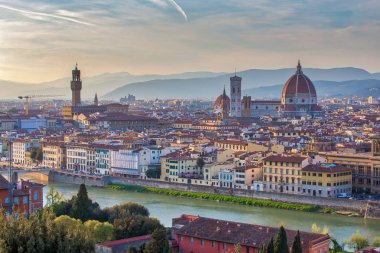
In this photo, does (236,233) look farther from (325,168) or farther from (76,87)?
(76,87)

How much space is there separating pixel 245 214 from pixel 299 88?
31790mm

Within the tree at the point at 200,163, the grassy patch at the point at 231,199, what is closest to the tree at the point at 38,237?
the grassy patch at the point at 231,199

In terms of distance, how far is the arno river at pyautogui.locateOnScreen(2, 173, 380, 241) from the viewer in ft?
45.8

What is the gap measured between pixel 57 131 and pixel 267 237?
27580mm

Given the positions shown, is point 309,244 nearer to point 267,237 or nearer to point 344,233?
point 267,237

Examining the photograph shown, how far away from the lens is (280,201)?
56.3 feet

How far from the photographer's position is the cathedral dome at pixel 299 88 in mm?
46500

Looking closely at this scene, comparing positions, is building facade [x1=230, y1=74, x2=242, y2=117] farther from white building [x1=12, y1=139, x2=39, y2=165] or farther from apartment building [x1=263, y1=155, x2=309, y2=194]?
apartment building [x1=263, y1=155, x2=309, y2=194]

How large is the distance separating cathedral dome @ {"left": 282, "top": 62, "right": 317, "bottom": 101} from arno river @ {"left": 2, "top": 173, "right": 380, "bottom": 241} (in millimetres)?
28723

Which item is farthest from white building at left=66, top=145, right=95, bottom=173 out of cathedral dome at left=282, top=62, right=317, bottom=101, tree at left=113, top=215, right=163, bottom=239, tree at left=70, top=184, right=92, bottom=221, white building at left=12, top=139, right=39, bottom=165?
cathedral dome at left=282, top=62, right=317, bottom=101

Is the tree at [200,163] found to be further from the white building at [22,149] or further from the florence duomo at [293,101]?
the florence duomo at [293,101]

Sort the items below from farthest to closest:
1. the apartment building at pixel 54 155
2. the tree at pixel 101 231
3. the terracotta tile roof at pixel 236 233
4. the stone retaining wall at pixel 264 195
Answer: the apartment building at pixel 54 155 → the stone retaining wall at pixel 264 195 → the tree at pixel 101 231 → the terracotta tile roof at pixel 236 233

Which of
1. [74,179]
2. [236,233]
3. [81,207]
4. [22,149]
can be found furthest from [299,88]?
[236,233]

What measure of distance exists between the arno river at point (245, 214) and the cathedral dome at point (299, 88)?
28.7 m
